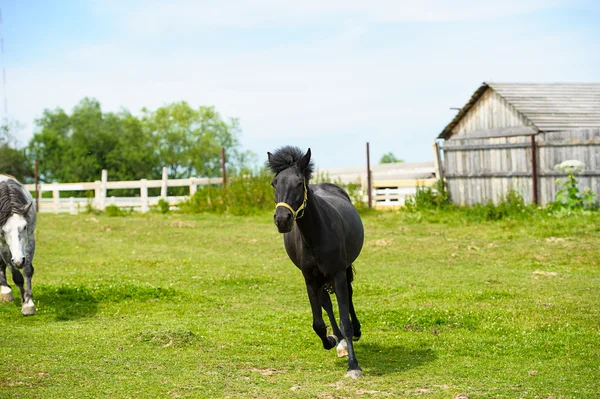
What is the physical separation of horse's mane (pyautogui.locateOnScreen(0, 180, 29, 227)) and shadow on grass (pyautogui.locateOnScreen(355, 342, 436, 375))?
20.4 feet

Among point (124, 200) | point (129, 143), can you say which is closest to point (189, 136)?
point (129, 143)

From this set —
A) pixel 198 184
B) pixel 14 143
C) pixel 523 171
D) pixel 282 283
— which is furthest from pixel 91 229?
pixel 14 143

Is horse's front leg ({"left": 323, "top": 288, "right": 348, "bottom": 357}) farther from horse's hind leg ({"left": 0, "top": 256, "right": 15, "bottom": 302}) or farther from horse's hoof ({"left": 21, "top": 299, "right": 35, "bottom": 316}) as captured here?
horse's hind leg ({"left": 0, "top": 256, "right": 15, "bottom": 302})

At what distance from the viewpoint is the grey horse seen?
1162cm

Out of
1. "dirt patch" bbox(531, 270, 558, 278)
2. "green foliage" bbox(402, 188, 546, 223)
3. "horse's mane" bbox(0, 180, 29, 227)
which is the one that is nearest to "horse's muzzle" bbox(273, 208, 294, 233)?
"horse's mane" bbox(0, 180, 29, 227)

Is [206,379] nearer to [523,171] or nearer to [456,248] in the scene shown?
[456,248]

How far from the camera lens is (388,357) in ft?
28.8

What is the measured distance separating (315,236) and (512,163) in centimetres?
1863

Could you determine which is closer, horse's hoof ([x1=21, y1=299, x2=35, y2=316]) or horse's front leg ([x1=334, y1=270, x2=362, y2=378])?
horse's front leg ([x1=334, y1=270, x2=362, y2=378])

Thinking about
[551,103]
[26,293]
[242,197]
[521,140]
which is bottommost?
[26,293]

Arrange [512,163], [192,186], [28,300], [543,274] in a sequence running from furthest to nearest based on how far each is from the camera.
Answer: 1. [192,186]
2. [512,163]
3. [543,274]
4. [28,300]

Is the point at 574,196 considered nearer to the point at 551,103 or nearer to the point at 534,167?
the point at 534,167

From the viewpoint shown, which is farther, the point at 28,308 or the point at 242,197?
the point at 242,197

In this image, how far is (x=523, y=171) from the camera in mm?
24594
